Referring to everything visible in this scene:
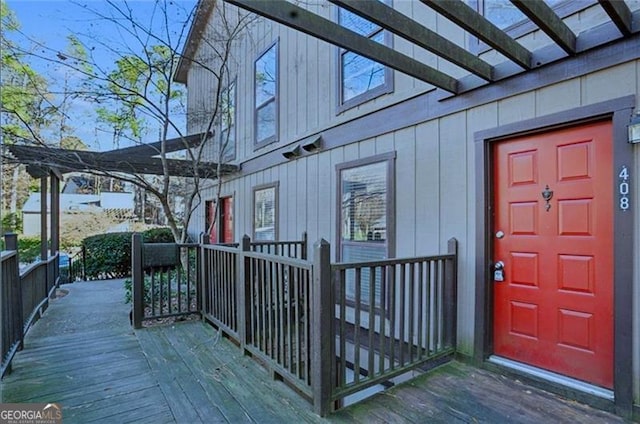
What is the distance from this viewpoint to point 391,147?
151 inches

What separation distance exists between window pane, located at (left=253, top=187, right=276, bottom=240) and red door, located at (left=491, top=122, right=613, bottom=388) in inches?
160

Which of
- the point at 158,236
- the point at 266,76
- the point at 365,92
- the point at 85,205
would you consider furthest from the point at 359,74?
the point at 85,205

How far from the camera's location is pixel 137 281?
4.20 meters

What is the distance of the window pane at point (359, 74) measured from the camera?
4047 millimetres

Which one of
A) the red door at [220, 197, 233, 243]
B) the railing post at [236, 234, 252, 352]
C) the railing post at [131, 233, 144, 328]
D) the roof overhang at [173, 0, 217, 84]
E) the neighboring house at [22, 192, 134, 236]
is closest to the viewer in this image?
the railing post at [236, 234, 252, 352]

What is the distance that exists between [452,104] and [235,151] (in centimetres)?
552

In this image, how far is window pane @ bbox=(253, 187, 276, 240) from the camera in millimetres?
6328

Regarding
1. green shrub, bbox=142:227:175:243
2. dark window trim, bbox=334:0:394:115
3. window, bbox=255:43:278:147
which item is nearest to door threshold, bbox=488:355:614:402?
dark window trim, bbox=334:0:394:115

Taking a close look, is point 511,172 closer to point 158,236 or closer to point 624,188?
point 624,188

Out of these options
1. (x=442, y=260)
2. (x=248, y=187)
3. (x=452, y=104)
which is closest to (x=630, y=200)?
(x=442, y=260)

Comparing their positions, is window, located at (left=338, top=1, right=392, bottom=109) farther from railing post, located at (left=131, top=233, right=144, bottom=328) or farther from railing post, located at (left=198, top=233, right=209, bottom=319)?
railing post, located at (left=131, top=233, right=144, bottom=328)

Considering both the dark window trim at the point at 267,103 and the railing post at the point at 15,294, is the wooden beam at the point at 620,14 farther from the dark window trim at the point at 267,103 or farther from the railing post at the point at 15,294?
the railing post at the point at 15,294

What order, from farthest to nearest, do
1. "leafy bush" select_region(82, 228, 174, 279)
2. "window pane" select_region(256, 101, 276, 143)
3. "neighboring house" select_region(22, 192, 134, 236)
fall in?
"neighboring house" select_region(22, 192, 134, 236), "leafy bush" select_region(82, 228, 174, 279), "window pane" select_region(256, 101, 276, 143)

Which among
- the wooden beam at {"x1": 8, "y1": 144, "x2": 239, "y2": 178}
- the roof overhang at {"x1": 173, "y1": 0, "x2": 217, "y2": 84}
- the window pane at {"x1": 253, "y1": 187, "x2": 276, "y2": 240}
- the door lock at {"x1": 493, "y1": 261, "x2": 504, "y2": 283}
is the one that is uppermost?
the roof overhang at {"x1": 173, "y1": 0, "x2": 217, "y2": 84}
